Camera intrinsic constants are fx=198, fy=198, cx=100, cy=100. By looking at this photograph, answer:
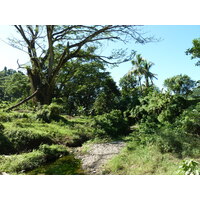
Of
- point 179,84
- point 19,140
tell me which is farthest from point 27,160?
point 179,84

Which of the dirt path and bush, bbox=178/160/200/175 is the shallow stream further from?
bush, bbox=178/160/200/175

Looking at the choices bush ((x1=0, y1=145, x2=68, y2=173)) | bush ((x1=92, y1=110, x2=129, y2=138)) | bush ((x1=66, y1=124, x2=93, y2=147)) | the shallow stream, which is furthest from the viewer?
bush ((x1=92, y1=110, x2=129, y2=138))

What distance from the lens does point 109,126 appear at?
8.32 metres

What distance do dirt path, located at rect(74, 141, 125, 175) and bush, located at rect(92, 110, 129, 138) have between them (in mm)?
1488

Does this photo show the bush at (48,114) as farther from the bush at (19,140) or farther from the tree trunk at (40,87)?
the bush at (19,140)

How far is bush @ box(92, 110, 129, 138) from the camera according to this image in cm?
772

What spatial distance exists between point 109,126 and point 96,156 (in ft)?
Answer: 11.1

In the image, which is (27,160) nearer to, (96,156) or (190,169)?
(96,156)

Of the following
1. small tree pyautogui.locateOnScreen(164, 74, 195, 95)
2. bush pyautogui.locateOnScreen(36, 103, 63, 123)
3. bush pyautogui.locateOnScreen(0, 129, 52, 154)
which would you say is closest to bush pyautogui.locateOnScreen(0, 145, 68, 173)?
bush pyautogui.locateOnScreen(0, 129, 52, 154)
